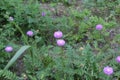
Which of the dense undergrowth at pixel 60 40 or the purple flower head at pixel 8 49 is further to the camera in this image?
the purple flower head at pixel 8 49

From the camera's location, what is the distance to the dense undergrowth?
2.32 m

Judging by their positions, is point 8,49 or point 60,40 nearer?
point 60,40

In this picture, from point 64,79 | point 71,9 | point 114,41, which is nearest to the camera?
point 64,79

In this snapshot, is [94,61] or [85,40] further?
[85,40]

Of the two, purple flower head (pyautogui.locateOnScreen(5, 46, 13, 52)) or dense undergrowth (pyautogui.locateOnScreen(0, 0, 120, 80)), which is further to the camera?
purple flower head (pyautogui.locateOnScreen(5, 46, 13, 52))

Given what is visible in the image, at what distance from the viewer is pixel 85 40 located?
3080mm

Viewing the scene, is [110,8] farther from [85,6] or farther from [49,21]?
[49,21]

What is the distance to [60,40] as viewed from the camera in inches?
84.9

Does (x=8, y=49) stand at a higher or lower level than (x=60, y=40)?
lower

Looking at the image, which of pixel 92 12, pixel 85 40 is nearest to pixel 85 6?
pixel 92 12

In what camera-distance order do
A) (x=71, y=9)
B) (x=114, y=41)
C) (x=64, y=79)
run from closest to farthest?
(x=64, y=79), (x=114, y=41), (x=71, y=9)

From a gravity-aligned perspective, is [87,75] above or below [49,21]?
below

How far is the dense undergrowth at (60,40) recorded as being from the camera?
2.32 meters

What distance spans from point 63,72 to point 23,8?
1.07 m
